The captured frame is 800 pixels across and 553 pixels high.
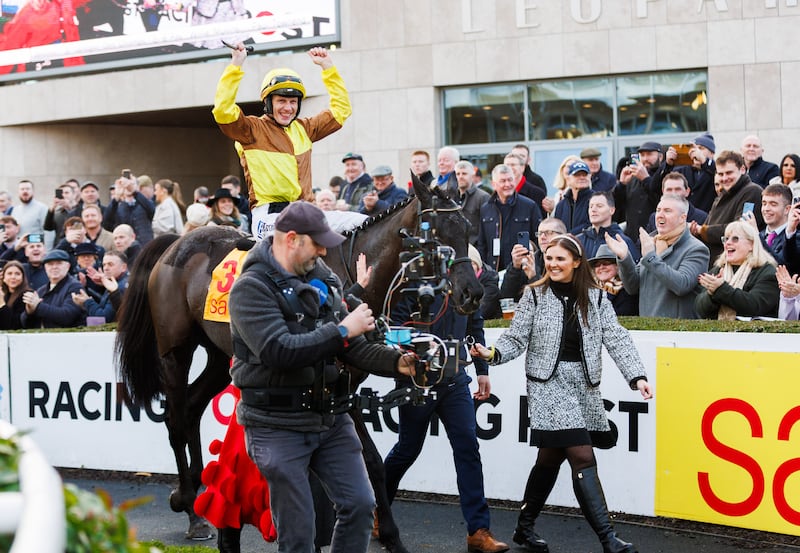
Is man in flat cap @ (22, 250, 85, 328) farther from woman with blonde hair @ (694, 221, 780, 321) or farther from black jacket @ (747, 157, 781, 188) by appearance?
black jacket @ (747, 157, 781, 188)

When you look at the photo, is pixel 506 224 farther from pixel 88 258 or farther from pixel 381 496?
pixel 381 496

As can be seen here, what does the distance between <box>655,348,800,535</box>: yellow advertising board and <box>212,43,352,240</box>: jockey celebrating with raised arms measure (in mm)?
2666

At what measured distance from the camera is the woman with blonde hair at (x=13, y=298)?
10.8m

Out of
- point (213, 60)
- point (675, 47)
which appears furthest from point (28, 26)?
point (675, 47)

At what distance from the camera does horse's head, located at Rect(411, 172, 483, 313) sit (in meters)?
6.07

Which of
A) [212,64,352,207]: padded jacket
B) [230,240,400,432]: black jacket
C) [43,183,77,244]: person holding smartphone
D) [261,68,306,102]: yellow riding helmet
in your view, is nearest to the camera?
[230,240,400,432]: black jacket

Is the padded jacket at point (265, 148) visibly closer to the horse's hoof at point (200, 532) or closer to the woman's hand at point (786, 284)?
the horse's hoof at point (200, 532)

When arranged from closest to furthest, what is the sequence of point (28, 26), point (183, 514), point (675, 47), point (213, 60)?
point (183, 514)
point (675, 47)
point (213, 60)
point (28, 26)

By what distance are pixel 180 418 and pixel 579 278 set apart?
3.02 m

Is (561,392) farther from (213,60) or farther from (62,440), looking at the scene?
(213,60)

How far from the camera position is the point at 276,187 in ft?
22.6

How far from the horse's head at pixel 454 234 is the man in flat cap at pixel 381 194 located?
561 centimetres

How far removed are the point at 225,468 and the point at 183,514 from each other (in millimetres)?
2037

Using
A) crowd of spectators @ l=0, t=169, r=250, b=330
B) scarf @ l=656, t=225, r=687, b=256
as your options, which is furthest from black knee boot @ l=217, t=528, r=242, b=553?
scarf @ l=656, t=225, r=687, b=256
